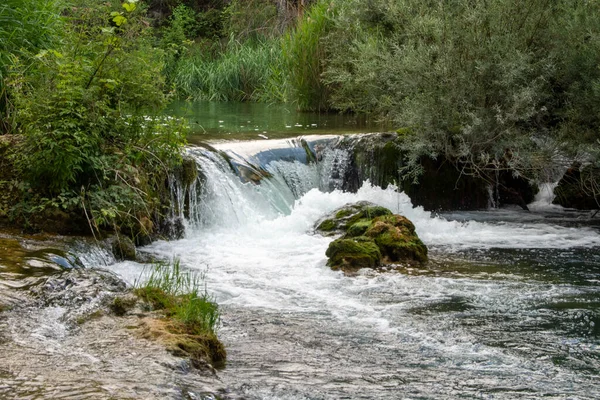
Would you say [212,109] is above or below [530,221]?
above

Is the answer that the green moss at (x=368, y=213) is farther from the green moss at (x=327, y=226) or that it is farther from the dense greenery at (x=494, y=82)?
the dense greenery at (x=494, y=82)

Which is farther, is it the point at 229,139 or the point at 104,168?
the point at 229,139

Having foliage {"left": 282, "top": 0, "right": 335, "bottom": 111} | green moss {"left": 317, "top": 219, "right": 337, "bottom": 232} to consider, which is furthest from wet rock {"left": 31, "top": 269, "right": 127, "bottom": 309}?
foliage {"left": 282, "top": 0, "right": 335, "bottom": 111}

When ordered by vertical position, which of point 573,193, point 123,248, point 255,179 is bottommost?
point 123,248

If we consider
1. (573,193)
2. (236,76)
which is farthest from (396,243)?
(236,76)

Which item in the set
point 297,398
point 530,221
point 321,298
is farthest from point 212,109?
point 297,398

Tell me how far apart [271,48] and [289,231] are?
44.9 feet

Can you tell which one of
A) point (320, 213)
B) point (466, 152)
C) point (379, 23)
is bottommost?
point (320, 213)

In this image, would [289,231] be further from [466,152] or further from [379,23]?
[379,23]

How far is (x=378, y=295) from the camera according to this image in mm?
8016

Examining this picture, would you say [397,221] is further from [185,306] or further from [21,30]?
[21,30]

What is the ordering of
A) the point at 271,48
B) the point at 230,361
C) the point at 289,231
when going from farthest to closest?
the point at 271,48
the point at 289,231
the point at 230,361

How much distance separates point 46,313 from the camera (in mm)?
6207

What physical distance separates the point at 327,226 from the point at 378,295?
3.13 m
